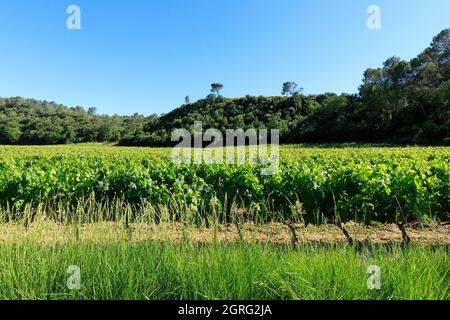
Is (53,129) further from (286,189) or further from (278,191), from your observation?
(286,189)

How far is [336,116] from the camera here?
64.9 metres

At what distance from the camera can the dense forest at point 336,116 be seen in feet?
173

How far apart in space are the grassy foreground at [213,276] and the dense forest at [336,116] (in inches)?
1868

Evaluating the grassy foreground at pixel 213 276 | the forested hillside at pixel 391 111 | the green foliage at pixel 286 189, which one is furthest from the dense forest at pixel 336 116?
the grassy foreground at pixel 213 276

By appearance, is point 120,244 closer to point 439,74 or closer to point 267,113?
point 439,74

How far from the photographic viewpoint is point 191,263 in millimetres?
3562

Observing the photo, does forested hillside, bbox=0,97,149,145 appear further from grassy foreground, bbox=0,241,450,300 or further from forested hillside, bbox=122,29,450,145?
grassy foreground, bbox=0,241,450,300

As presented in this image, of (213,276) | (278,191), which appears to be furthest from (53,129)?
(213,276)

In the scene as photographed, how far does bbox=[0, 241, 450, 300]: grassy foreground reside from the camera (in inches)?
123

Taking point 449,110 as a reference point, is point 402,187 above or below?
below

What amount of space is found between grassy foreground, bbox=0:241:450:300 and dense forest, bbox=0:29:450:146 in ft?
156
